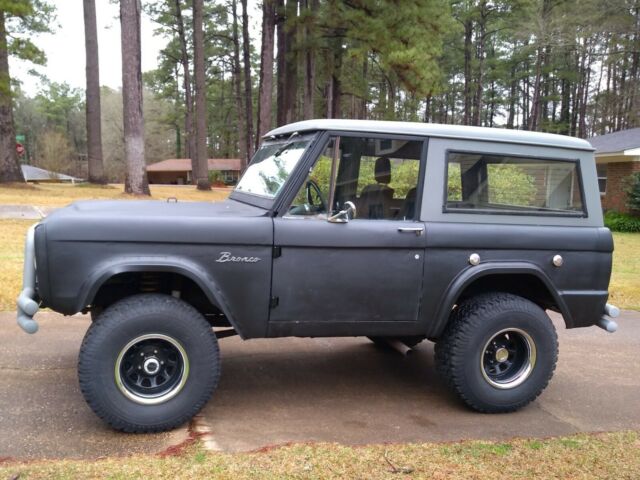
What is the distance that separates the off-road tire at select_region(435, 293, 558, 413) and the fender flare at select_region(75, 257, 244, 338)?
1.56 meters

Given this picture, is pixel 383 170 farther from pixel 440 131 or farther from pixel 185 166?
pixel 185 166

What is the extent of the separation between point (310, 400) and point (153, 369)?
1205 mm

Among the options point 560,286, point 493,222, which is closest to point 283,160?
point 493,222

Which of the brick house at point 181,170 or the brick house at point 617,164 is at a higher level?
the brick house at point 617,164

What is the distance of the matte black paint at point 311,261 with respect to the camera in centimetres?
320

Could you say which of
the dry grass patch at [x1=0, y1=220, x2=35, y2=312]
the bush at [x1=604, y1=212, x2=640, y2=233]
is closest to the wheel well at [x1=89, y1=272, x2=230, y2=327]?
the dry grass patch at [x1=0, y1=220, x2=35, y2=312]

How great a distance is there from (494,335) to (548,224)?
896mm

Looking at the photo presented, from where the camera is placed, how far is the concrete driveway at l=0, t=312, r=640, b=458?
3322mm

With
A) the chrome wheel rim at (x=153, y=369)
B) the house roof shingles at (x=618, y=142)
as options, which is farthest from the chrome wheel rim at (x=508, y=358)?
the house roof shingles at (x=618, y=142)

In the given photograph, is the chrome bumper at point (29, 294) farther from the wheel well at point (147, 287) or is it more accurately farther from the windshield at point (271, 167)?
the windshield at point (271, 167)

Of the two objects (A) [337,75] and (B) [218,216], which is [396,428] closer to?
(B) [218,216]

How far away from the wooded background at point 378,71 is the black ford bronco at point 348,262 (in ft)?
47.1

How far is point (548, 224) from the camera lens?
398 centimetres

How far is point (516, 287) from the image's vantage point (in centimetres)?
425
